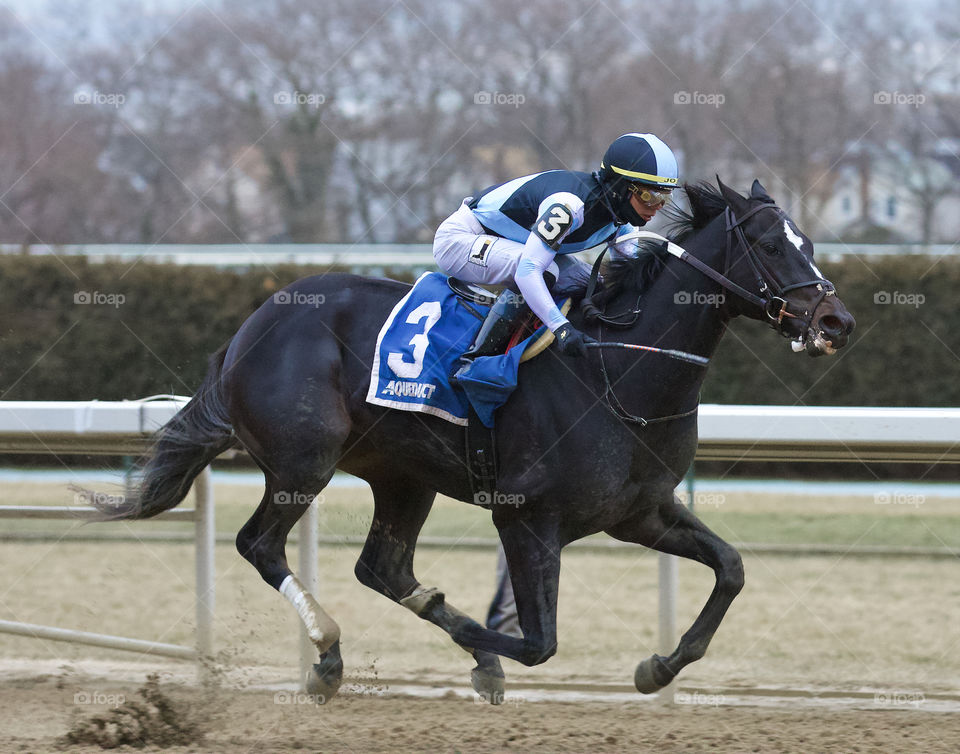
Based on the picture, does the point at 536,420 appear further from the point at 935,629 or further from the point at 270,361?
the point at 935,629

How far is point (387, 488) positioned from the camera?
4.32 meters

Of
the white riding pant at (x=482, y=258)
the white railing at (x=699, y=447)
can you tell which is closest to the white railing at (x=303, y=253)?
the white railing at (x=699, y=447)

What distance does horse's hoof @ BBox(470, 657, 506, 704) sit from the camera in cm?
391

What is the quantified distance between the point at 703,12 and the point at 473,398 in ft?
46.5

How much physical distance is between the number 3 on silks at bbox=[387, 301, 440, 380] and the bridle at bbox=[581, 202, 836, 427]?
51 cm

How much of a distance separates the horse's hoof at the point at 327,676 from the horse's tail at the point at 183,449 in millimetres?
843

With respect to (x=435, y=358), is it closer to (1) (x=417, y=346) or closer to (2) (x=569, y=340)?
(1) (x=417, y=346)

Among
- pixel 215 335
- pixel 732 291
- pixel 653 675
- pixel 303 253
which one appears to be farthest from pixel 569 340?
pixel 303 253

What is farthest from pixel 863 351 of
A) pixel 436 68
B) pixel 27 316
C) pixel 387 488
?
pixel 436 68

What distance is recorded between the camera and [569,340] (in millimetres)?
3527

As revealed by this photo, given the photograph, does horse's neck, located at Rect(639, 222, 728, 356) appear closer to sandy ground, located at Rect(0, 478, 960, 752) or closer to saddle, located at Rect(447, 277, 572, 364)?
saddle, located at Rect(447, 277, 572, 364)

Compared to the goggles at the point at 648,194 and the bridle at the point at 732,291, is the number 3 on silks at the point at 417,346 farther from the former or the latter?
the goggles at the point at 648,194

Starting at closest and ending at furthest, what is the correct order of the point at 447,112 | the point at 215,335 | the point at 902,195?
the point at 215,335
the point at 902,195
the point at 447,112

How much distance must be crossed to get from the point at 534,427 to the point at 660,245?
2.33 ft
